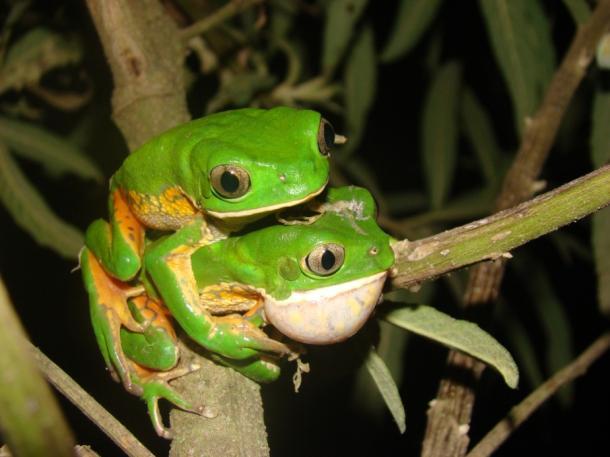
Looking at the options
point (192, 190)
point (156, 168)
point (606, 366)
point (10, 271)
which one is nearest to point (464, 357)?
point (192, 190)

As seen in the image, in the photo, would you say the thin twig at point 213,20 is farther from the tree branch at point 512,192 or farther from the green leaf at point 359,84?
the tree branch at point 512,192

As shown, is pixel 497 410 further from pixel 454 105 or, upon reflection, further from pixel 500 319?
pixel 454 105

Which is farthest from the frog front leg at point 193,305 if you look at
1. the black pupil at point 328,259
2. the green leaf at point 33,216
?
the green leaf at point 33,216

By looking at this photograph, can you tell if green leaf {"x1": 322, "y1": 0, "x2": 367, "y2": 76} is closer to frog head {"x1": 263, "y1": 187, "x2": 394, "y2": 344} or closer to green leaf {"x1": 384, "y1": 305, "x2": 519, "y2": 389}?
frog head {"x1": 263, "y1": 187, "x2": 394, "y2": 344}

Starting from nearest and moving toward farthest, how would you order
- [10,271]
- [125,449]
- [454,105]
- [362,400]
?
[125,449]
[362,400]
[454,105]
[10,271]

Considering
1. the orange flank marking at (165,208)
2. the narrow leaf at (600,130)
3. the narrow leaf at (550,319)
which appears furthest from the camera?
the narrow leaf at (550,319)
